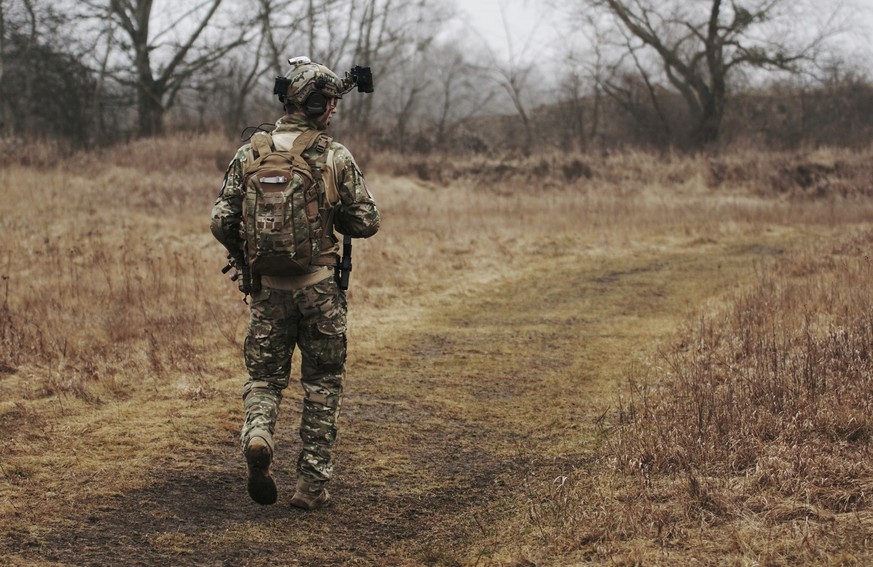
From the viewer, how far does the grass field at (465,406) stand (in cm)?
387

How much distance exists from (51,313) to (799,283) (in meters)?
7.45

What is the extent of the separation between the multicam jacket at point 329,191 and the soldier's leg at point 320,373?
26 centimetres

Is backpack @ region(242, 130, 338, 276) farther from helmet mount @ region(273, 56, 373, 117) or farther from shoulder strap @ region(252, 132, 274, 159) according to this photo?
helmet mount @ region(273, 56, 373, 117)

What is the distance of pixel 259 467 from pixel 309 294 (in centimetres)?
85

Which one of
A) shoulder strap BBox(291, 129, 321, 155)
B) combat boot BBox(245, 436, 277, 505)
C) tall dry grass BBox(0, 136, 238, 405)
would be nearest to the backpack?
shoulder strap BBox(291, 129, 321, 155)

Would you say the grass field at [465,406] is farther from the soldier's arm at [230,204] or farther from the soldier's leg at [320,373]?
the soldier's arm at [230,204]

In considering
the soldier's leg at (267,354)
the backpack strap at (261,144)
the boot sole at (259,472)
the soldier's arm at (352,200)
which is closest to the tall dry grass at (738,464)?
the boot sole at (259,472)

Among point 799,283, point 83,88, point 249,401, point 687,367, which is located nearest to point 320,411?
point 249,401

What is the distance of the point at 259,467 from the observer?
13.2ft

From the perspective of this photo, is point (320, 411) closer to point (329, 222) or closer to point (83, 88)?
point (329, 222)

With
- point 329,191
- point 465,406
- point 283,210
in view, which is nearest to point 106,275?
point 465,406

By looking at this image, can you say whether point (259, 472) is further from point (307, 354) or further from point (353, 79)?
point (353, 79)

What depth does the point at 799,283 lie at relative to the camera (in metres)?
9.38

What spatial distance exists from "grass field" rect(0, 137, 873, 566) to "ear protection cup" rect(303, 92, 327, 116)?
1.94m
